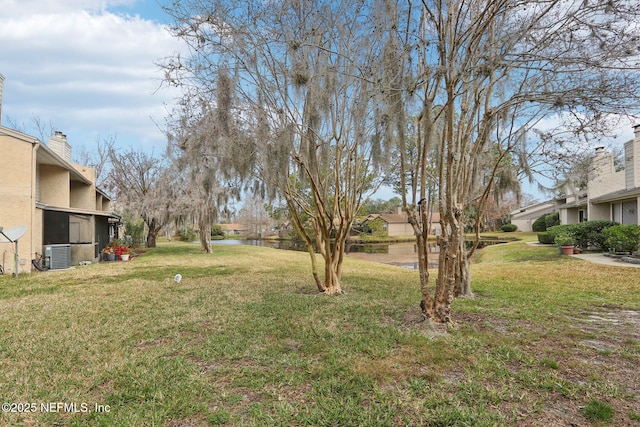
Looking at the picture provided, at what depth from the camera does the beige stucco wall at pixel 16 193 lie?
34.0 ft

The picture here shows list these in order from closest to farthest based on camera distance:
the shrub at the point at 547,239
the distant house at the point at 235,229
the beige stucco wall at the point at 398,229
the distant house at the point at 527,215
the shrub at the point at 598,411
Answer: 1. the shrub at the point at 598,411
2. the shrub at the point at 547,239
3. the distant house at the point at 527,215
4. the beige stucco wall at the point at 398,229
5. the distant house at the point at 235,229

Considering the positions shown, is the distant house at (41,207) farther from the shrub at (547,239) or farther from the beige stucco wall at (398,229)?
the beige stucco wall at (398,229)

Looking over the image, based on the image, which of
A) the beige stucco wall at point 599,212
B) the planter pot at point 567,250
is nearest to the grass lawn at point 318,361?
the planter pot at point 567,250

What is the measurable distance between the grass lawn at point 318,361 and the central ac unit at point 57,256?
5389mm

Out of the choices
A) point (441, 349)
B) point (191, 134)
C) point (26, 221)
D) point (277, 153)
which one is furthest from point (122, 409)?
point (26, 221)

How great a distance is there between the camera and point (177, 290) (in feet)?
25.8

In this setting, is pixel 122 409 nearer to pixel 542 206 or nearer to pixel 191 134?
pixel 191 134

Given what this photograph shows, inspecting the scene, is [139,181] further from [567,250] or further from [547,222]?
[547,222]

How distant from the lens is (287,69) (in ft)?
20.6

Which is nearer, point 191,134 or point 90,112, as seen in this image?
point 191,134

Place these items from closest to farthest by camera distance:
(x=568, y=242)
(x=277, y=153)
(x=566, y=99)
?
(x=566, y=99) → (x=277, y=153) → (x=568, y=242)

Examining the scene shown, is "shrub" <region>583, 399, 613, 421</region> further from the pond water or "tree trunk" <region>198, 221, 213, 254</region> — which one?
"tree trunk" <region>198, 221, 213, 254</region>

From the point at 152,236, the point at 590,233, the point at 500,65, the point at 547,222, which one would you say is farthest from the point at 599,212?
the point at 152,236

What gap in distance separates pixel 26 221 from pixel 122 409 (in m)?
11.0
